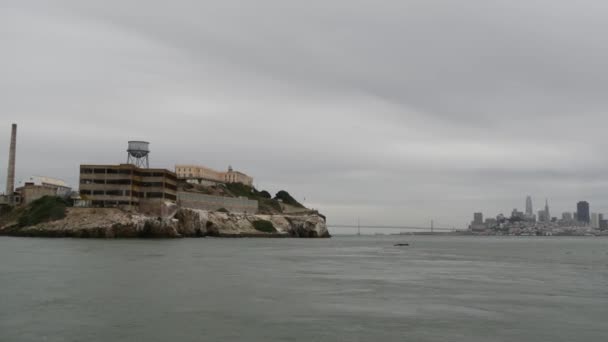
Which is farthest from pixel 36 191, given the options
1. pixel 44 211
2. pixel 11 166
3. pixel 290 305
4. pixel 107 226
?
pixel 290 305

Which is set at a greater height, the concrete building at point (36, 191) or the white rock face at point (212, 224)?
the concrete building at point (36, 191)

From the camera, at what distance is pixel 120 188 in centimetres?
15188

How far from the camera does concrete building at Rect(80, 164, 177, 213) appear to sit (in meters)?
151

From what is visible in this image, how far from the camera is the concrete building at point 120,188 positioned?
151 metres

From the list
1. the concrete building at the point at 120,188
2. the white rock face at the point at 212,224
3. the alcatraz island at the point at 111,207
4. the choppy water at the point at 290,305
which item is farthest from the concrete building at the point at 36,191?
the choppy water at the point at 290,305

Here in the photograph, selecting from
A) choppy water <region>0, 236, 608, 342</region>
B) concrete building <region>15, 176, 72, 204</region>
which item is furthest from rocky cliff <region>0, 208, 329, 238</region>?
choppy water <region>0, 236, 608, 342</region>

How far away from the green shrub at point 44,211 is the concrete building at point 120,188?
23.2 feet

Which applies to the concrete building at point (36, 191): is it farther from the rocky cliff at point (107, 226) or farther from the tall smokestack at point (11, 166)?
the rocky cliff at point (107, 226)

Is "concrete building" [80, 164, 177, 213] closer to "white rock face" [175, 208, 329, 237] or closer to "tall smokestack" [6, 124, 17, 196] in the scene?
"white rock face" [175, 208, 329, 237]

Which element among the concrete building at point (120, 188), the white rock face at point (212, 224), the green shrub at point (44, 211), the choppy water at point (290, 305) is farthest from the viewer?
the white rock face at point (212, 224)

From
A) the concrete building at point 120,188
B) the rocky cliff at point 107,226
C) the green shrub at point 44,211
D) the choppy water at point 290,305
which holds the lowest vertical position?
the choppy water at point 290,305

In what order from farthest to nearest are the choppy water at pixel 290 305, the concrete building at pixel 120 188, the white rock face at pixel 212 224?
the white rock face at pixel 212 224, the concrete building at pixel 120 188, the choppy water at pixel 290 305

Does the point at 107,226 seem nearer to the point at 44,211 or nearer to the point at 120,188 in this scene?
the point at 120,188

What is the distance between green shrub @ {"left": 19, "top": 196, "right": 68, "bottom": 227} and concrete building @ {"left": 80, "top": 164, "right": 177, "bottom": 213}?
23.2ft
